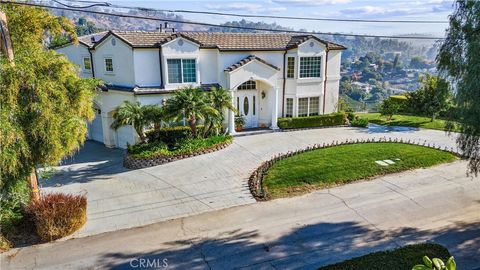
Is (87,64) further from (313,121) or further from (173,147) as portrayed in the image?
(313,121)

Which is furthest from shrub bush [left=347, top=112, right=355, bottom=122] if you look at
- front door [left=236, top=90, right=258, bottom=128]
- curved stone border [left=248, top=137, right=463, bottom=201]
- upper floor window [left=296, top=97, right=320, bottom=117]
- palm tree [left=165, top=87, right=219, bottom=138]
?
palm tree [left=165, top=87, right=219, bottom=138]

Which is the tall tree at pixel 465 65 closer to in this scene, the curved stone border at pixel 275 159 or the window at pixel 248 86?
the curved stone border at pixel 275 159

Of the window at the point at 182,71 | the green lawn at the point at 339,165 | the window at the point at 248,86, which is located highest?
the window at the point at 182,71

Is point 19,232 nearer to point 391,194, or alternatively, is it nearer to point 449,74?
point 391,194

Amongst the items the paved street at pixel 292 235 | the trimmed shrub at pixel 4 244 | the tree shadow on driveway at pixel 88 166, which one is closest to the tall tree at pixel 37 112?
the trimmed shrub at pixel 4 244

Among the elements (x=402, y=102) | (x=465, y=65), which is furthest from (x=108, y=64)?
(x=402, y=102)

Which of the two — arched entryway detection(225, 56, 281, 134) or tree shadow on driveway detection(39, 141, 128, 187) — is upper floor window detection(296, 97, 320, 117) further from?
tree shadow on driveway detection(39, 141, 128, 187)

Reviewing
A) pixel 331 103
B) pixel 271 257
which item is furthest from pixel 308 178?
pixel 331 103
